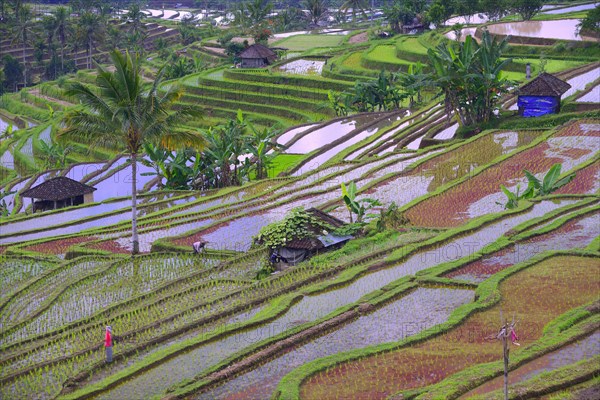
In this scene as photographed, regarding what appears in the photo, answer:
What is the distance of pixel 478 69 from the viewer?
25.2m

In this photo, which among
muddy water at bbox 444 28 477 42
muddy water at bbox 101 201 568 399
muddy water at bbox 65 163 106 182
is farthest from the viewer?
muddy water at bbox 444 28 477 42

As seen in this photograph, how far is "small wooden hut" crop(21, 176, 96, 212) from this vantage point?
2416 cm

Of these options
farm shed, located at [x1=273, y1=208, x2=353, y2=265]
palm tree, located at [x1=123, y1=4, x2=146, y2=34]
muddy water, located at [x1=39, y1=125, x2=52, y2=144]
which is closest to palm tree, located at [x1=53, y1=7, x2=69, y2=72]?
palm tree, located at [x1=123, y1=4, x2=146, y2=34]

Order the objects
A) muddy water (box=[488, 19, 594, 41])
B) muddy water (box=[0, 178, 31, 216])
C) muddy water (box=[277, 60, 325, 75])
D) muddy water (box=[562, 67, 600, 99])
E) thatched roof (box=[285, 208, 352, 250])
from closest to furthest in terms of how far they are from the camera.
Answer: thatched roof (box=[285, 208, 352, 250]) < muddy water (box=[0, 178, 31, 216]) < muddy water (box=[562, 67, 600, 99]) < muddy water (box=[488, 19, 594, 41]) < muddy water (box=[277, 60, 325, 75])

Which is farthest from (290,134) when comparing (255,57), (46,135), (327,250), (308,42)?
(308,42)

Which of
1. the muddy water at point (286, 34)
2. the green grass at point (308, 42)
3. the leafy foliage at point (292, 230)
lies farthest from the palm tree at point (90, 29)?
the leafy foliage at point (292, 230)

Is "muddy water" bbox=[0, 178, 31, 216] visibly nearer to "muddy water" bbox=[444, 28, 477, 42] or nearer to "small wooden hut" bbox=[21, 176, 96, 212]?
"small wooden hut" bbox=[21, 176, 96, 212]

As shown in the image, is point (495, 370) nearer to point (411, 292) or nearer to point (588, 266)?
point (411, 292)

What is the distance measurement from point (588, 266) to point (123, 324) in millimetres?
6992

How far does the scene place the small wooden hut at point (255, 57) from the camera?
47.6 m

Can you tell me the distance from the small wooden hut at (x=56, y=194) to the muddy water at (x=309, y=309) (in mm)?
Result: 11601

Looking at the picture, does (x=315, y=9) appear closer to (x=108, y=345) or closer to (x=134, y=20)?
(x=134, y=20)

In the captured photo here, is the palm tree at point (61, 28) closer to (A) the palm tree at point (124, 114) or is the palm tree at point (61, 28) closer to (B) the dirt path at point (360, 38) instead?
(B) the dirt path at point (360, 38)

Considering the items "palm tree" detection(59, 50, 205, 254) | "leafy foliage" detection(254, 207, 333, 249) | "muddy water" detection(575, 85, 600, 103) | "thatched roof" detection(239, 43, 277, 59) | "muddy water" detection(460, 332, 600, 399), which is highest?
"palm tree" detection(59, 50, 205, 254)
